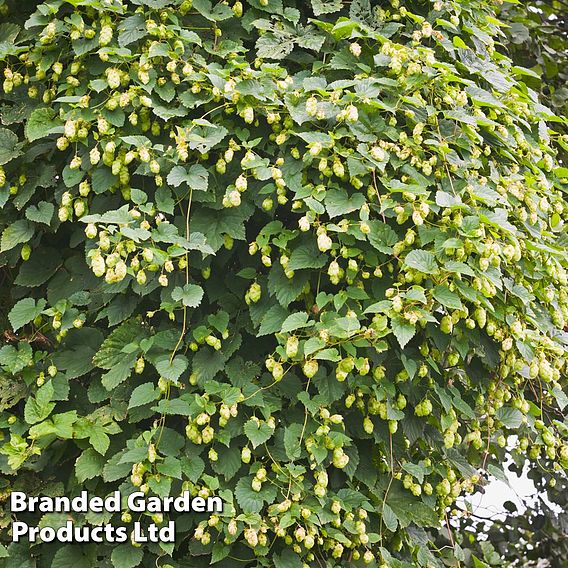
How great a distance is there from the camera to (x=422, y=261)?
186 centimetres

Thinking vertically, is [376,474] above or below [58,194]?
below

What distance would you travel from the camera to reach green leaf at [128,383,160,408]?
6.21ft

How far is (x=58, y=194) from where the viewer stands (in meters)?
2.21

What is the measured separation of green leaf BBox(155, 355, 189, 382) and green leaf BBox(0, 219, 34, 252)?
63cm

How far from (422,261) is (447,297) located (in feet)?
0.38

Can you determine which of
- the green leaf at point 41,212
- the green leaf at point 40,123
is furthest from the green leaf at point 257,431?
the green leaf at point 40,123

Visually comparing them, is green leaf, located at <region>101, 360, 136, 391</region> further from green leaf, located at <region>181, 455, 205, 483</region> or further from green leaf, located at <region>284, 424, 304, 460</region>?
green leaf, located at <region>284, 424, 304, 460</region>

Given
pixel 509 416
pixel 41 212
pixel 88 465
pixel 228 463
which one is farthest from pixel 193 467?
pixel 509 416

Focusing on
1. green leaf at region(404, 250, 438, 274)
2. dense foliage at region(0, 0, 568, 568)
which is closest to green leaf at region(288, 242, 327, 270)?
dense foliage at region(0, 0, 568, 568)

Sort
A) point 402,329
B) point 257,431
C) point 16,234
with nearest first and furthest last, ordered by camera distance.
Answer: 1. point 402,329
2. point 257,431
3. point 16,234

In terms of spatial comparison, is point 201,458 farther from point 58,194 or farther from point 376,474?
point 58,194

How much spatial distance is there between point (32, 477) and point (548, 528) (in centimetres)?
262

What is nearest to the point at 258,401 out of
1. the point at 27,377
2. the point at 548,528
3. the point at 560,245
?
the point at 27,377

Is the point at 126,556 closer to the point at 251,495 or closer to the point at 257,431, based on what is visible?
the point at 251,495
